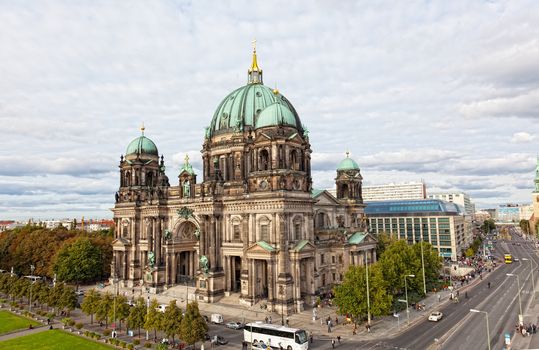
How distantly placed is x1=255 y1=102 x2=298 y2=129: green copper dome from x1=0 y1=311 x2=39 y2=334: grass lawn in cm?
5139

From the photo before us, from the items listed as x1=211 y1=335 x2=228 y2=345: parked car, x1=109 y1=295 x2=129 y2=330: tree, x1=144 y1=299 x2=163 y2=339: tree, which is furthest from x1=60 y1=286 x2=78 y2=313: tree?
x1=211 y1=335 x2=228 y2=345: parked car

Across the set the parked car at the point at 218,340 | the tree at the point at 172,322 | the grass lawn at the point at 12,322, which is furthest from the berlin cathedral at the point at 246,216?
the grass lawn at the point at 12,322

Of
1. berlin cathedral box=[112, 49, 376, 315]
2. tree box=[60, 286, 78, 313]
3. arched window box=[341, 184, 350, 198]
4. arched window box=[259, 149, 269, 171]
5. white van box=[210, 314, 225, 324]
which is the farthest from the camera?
arched window box=[341, 184, 350, 198]

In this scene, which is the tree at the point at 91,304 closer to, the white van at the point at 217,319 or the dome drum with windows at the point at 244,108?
the white van at the point at 217,319

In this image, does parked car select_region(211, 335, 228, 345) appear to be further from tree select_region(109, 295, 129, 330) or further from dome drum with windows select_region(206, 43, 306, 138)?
dome drum with windows select_region(206, 43, 306, 138)

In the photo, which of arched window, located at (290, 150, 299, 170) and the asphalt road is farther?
arched window, located at (290, 150, 299, 170)

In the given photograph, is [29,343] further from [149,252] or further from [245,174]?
[245,174]

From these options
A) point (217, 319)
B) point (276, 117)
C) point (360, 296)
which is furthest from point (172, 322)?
point (276, 117)

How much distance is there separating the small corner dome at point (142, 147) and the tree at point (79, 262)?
87.4 feet

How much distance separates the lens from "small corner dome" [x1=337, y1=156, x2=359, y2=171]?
96250mm

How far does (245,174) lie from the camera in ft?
265

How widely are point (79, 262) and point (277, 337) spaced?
6822 centimetres

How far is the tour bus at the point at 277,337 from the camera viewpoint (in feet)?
152

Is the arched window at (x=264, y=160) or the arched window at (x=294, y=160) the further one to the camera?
the arched window at (x=264, y=160)
